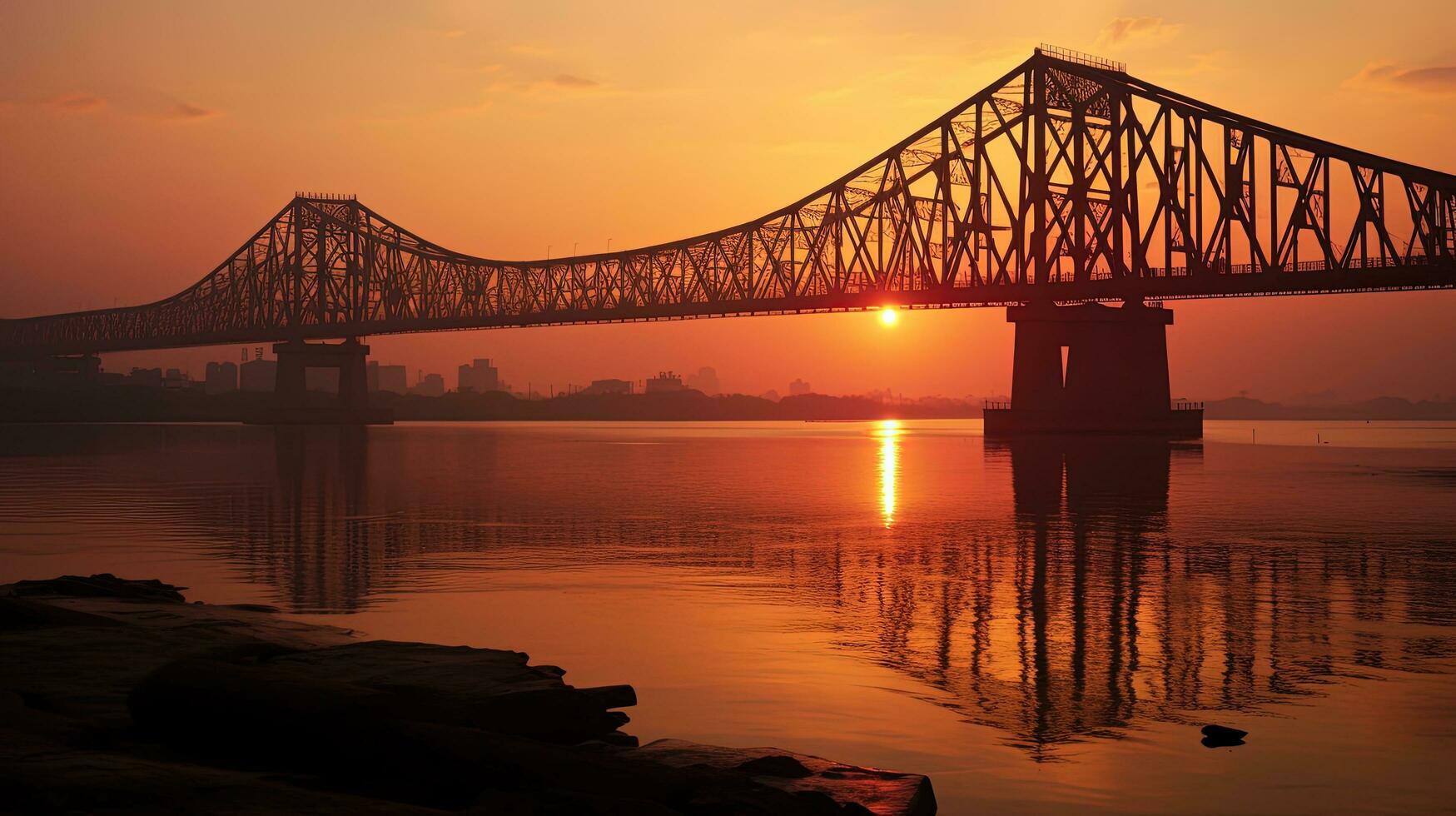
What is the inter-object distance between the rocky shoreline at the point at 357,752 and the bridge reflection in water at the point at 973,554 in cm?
255

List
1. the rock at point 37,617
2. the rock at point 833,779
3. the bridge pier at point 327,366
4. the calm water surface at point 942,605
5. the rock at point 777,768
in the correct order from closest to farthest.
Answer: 1. the rock at point 833,779
2. the rock at point 777,768
3. the calm water surface at point 942,605
4. the rock at point 37,617
5. the bridge pier at point 327,366

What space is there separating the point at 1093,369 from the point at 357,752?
8816cm

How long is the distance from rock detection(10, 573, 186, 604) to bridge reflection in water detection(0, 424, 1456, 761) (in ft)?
5.22

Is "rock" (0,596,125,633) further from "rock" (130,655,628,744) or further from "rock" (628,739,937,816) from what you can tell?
"rock" (628,739,937,816)

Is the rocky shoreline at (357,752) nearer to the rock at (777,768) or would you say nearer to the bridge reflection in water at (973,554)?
the rock at (777,768)

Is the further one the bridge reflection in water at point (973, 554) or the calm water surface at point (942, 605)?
the bridge reflection in water at point (973, 554)

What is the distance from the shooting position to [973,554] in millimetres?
23266

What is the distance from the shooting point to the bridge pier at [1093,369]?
90.9m

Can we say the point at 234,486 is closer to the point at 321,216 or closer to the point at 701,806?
the point at 701,806

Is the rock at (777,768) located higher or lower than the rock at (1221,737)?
higher

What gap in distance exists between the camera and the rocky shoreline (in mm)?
6965

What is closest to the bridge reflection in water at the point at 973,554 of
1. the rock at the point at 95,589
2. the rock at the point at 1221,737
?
the rock at the point at 1221,737

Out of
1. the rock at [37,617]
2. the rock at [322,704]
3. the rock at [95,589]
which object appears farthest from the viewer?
the rock at [95,589]

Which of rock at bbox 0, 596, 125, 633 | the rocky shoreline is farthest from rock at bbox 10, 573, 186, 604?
the rocky shoreline
